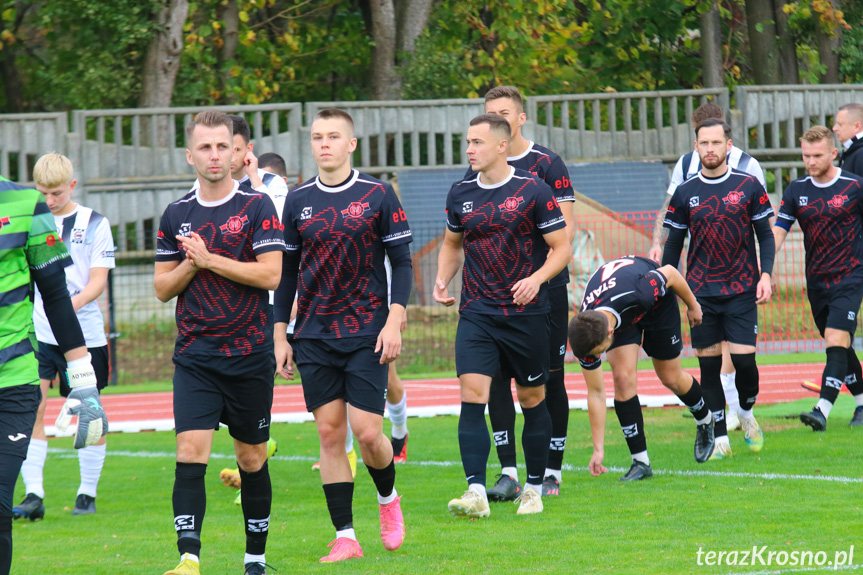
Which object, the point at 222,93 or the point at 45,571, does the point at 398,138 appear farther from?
the point at 45,571

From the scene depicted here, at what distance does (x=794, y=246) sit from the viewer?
18.4m

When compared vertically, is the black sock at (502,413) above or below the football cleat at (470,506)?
above

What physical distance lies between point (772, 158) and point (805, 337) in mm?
6015

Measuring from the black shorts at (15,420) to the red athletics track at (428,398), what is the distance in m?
7.55

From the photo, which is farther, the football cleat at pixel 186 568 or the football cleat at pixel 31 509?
the football cleat at pixel 31 509

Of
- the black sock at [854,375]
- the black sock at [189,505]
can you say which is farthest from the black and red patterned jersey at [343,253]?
the black sock at [854,375]

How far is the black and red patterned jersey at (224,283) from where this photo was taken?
5270 millimetres

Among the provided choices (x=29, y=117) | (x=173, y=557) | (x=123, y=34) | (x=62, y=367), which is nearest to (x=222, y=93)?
(x=123, y=34)

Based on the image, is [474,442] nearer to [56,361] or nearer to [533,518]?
[533,518]

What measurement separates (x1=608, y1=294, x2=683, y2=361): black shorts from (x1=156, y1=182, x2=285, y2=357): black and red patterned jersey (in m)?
3.03

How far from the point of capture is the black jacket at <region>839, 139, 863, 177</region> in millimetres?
9453

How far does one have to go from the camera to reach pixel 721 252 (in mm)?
8078

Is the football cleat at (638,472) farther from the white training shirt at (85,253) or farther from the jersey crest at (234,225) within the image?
the white training shirt at (85,253)

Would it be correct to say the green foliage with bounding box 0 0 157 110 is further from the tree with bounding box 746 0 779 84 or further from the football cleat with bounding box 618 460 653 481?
the football cleat with bounding box 618 460 653 481
